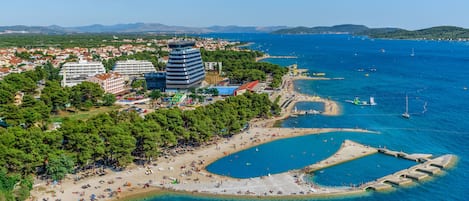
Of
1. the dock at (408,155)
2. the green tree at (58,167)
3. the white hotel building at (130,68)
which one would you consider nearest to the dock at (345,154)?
the dock at (408,155)

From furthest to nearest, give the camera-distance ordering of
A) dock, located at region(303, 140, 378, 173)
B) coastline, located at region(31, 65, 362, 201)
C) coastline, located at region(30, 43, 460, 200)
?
1. dock, located at region(303, 140, 378, 173)
2. coastline, located at region(30, 43, 460, 200)
3. coastline, located at region(31, 65, 362, 201)

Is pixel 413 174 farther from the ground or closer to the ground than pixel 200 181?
farther from the ground

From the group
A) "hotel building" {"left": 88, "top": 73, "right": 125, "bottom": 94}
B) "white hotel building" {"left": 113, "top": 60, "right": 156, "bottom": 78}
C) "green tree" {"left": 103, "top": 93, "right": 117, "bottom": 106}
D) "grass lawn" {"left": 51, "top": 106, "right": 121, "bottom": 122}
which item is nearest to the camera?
"grass lawn" {"left": 51, "top": 106, "right": 121, "bottom": 122}

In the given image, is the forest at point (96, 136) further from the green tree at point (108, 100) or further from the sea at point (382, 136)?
the green tree at point (108, 100)

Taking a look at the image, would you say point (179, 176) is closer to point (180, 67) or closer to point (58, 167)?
point (58, 167)

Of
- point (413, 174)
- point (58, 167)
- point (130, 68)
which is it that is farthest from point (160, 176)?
point (130, 68)

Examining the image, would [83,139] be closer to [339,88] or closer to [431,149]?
[431,149]

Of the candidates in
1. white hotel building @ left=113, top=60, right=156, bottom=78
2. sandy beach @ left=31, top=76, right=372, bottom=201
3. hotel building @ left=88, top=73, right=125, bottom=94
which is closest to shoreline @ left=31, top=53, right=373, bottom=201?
sandy beach @ left=31, top=76, right=372, bottom=201

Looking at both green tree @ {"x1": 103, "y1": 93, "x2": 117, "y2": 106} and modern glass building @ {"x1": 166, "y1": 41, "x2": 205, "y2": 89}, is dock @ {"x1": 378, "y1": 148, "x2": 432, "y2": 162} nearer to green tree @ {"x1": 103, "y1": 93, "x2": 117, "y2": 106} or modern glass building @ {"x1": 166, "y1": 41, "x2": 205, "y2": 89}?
green tree @ {"x1": 103, "y1": 93, "x2": 117, "y2": 106}
